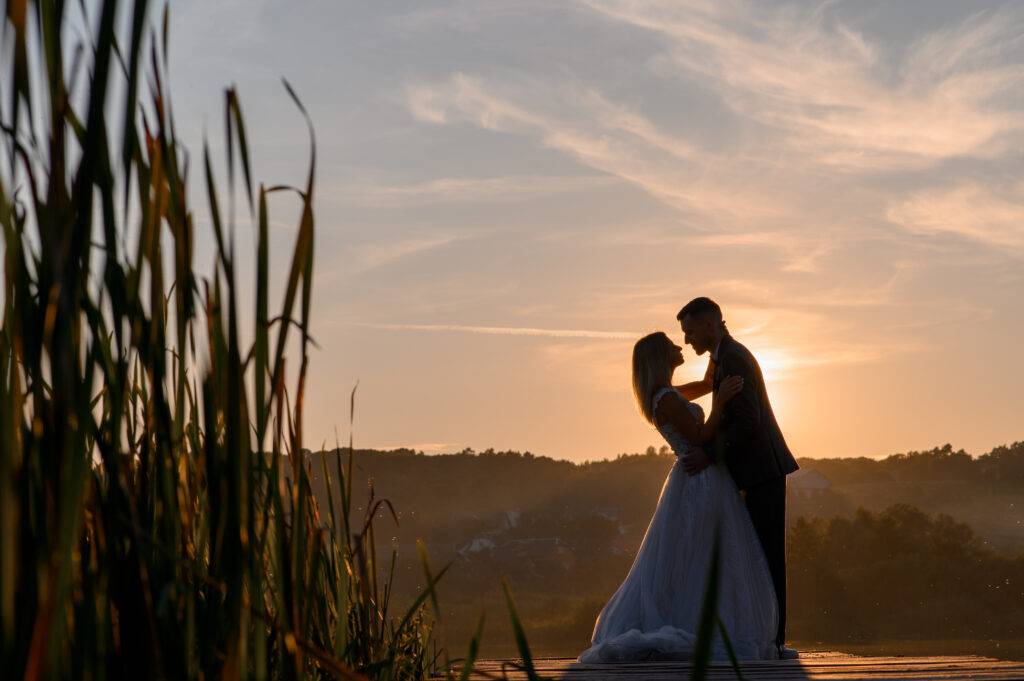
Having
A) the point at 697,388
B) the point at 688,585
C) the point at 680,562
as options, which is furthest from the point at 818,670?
the point at 697,388

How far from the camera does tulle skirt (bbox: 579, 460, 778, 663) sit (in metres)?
4.88

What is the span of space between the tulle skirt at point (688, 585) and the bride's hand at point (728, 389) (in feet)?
1.11

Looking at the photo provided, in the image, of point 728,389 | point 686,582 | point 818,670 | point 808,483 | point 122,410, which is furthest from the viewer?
point 808,483

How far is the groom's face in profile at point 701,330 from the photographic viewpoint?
5484 mm

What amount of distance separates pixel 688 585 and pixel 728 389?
0.93 metres

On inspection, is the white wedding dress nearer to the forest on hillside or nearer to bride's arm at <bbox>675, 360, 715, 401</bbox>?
bride's arm at <bbox>675, 360, 715, 401</bbox>

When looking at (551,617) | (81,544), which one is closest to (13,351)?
(81,544)

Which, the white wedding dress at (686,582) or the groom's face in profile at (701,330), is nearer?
the white wedding dress at (686,582)

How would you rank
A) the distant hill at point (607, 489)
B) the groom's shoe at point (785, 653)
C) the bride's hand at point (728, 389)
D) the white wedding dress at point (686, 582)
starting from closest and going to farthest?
the white wedding dress at point (686, 582) → the groom's shoe at point (785, 653) → the bride's hand at point (728, 389) → the distant hill at point (607, 489)

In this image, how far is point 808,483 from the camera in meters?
37.2

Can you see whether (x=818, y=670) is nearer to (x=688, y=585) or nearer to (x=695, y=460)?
(x=688, y=585)

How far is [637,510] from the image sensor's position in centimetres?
3706

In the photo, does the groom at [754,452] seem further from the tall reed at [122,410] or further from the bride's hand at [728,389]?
the tall reed at [122,410]

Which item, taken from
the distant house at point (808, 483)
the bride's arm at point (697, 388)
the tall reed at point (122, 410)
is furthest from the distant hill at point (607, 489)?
the tall reed at point (122, 410)
